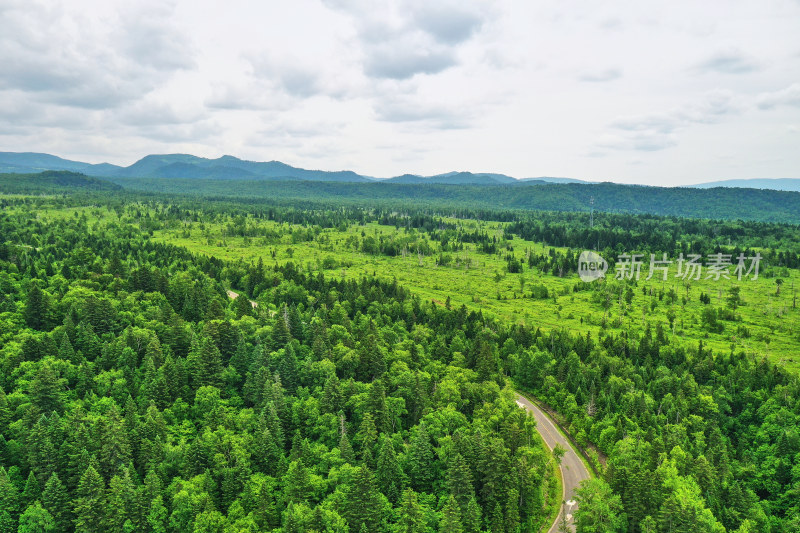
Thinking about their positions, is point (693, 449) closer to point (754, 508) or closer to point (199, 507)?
point (754, 508)

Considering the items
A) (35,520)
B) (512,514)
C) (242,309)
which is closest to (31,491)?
(35,520)

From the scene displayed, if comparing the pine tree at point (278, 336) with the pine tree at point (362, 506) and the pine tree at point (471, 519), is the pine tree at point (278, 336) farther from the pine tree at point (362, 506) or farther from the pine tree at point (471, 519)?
the pine tree at point (471, 519)

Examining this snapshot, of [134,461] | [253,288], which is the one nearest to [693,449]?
[134,461]

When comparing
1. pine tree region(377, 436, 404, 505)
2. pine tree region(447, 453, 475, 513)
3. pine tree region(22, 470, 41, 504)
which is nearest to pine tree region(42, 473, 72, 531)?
pine tree region(22, 470, 41, 504)

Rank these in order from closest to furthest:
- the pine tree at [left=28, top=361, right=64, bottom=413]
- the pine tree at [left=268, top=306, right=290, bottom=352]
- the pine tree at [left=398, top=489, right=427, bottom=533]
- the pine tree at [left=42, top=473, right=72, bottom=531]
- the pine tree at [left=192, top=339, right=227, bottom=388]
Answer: the pine tree at [left=398, top=489, right=427, bottom=533]
the pine tree at [left=42, top=473, right=72, bottom=531]
the pine tree at [left=28, top=361, right=64, bottom=413]
the pine tree at [left=192, top=339, right=227, bottom=388]
the pine tree at [left=268, top=306, right=290, bottom=352]

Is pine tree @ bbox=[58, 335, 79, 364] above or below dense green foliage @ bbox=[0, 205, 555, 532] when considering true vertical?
above

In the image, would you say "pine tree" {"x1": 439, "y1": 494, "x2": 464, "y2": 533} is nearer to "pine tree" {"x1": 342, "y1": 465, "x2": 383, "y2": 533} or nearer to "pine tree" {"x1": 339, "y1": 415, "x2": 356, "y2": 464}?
"pine tree" {"x1": 342, "y1": 465, "x2": 383, "y2": 533}

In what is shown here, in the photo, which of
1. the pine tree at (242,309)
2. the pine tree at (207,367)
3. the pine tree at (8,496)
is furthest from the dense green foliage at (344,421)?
the pine tree at (242,309)
